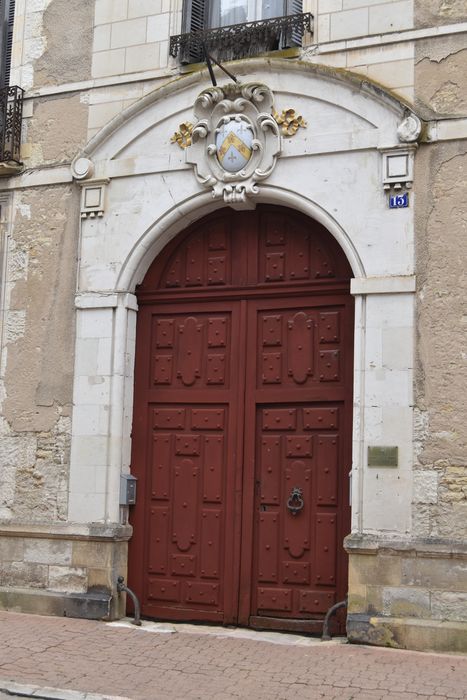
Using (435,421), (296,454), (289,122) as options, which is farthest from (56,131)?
(435,421)

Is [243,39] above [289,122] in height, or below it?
above

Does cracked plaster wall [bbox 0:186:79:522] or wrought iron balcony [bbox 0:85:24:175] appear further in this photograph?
wrought iron balcony [bbox 0:85:24:175]

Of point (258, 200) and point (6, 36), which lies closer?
point (258, 200)

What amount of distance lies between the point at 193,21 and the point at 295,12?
3.40 feet

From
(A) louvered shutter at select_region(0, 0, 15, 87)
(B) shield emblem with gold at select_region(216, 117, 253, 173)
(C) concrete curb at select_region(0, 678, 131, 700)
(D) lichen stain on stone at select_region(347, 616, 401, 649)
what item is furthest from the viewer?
(A) louvered shutter at select_region(0, 0, 15, 87)

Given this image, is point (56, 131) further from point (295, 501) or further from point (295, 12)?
point (295, 501)

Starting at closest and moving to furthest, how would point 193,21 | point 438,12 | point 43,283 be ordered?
1. point 438,12
2. point 193,21
3. point 43,283

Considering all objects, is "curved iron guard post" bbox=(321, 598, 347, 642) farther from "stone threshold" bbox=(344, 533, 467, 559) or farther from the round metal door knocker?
the round metal door knocker

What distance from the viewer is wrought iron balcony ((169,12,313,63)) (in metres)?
8.84

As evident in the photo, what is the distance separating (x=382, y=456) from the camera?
790 cm

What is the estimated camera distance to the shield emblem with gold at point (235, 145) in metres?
8.75

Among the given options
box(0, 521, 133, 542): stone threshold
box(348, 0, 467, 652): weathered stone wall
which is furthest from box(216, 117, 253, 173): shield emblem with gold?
box(0, 521, 133, 542): stone threshold

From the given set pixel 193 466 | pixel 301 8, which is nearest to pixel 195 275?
pixel 193 466

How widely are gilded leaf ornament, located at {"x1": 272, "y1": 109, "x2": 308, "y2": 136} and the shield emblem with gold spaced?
0.29m
